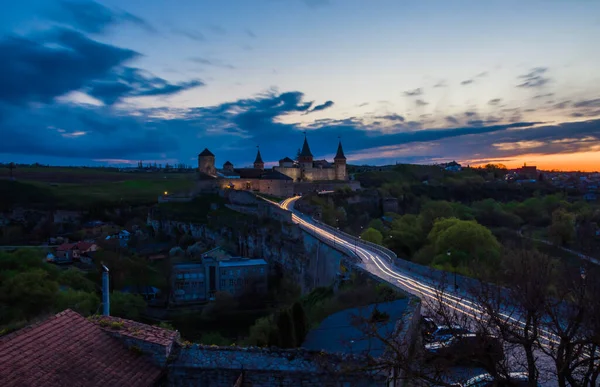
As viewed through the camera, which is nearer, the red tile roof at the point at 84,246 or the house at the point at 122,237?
the red tile roof at the point at 84,246

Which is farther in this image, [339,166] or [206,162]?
[339,166]

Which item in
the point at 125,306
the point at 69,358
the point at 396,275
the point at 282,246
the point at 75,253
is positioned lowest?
the point at 75,253

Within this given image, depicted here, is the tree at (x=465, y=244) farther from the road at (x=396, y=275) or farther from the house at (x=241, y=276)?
the house at (x=241, y=276)

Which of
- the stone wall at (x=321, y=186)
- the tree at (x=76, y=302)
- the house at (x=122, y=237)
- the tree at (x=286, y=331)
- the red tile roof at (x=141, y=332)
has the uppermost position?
the red tile roof at (x=141, y=332)

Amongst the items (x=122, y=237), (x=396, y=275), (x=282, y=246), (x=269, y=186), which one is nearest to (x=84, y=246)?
(x=122, y=237)

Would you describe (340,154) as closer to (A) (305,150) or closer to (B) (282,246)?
(A) (305,150)

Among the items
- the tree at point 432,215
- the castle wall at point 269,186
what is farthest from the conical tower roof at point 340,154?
the tree at point 432,215

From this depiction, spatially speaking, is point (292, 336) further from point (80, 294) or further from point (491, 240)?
point (491, 240)
